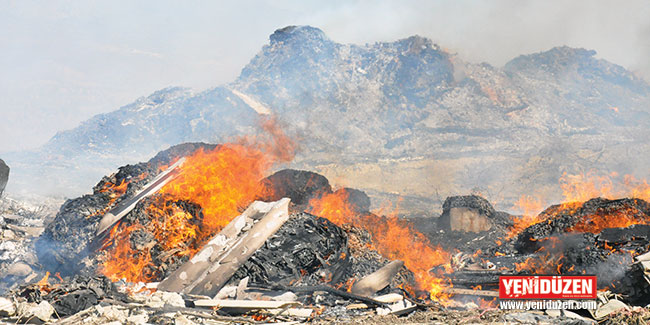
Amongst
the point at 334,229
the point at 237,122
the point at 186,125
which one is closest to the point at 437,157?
the point at 237,122

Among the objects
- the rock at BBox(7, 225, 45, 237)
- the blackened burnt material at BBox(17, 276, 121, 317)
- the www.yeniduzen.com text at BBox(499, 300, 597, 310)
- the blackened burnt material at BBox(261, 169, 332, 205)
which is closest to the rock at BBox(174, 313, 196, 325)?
the blackened burnt material at BBox(17, 276, 121, 317)

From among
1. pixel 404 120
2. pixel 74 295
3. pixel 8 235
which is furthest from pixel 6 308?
pixel 404 120

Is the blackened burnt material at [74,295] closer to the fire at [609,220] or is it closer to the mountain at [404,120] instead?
the fire at [609,220]

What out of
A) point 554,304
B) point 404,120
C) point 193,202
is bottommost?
point 554,304

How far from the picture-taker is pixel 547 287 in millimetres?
6828

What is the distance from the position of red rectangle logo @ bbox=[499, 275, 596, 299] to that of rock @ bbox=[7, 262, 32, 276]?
8693 mm

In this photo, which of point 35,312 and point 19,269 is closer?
point 35,312

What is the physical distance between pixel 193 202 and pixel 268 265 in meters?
2.59

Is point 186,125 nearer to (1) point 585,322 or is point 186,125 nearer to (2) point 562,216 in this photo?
(2) point 562,216

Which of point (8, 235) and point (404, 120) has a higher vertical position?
point (404, 120)

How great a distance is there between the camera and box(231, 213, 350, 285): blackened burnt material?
7.64 metres

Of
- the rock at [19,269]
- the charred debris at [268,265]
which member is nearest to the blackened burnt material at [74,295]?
the charred debris at [268,265]

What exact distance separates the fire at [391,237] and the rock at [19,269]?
230 inches

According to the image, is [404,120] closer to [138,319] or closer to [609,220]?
[609,220]
